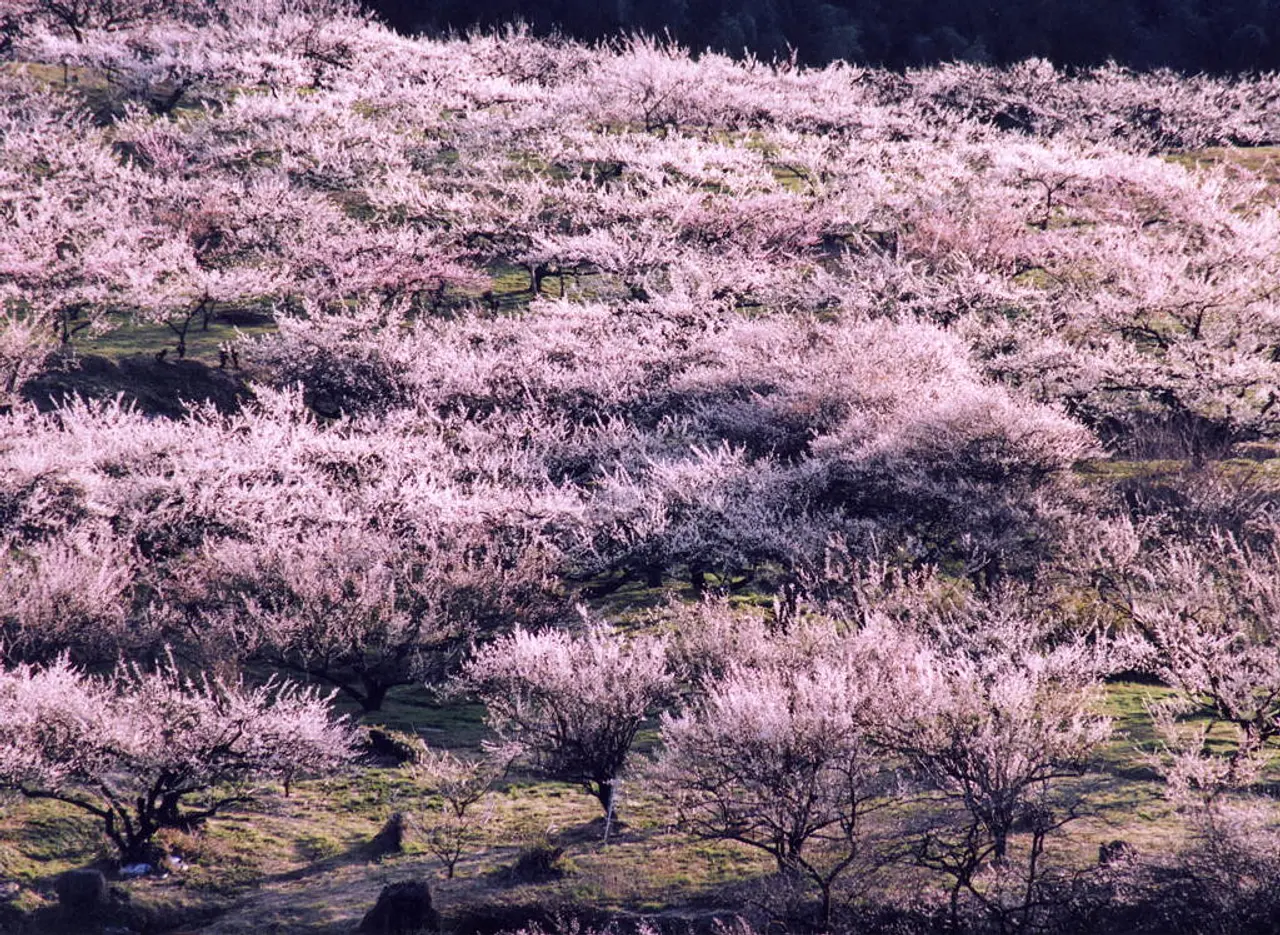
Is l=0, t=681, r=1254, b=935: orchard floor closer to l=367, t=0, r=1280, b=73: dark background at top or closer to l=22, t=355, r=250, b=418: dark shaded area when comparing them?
l=22, t=355, r=250, b=418: dark shaded area

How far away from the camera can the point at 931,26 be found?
108750 millimetres

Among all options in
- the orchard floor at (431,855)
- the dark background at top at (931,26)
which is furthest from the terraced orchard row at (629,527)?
the dark background at top at (931,26)

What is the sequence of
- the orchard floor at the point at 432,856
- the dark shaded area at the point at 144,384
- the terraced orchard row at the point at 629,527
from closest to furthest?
the orchard floor at the point at 432,856 → the terraced orchard row at the point at 629,527 → the dark shaded area at the point at 144,384

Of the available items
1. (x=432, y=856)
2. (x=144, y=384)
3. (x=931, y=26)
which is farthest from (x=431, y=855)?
(x=931, y=26)

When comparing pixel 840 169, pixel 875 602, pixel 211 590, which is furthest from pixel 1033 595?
pixel 840 169

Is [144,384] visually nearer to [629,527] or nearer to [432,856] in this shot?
[629,527]

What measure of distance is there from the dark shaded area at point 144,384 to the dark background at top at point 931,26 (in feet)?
207

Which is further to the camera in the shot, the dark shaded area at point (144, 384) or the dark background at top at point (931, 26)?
the dark background at top at point (931, 26)

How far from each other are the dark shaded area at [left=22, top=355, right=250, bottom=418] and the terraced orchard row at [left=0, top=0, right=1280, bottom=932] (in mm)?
161

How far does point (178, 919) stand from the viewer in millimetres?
17562

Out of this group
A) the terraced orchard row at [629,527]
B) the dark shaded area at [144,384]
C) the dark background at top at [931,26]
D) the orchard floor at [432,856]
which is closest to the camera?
the orchard floor at [432,856]

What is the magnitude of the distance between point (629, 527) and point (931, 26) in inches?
3626

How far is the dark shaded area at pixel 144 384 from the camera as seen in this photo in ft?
118

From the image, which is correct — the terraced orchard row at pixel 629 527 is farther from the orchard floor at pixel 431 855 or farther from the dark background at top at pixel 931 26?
the dark background at top at pixel 931 26
